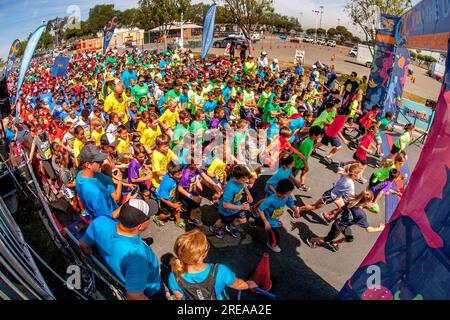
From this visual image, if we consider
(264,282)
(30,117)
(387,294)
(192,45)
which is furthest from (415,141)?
(192,45)

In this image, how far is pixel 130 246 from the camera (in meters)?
2.65

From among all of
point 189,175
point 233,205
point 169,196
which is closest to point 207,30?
point 189,175

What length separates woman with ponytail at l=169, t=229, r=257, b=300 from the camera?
2.46m

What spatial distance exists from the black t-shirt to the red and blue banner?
2153mm

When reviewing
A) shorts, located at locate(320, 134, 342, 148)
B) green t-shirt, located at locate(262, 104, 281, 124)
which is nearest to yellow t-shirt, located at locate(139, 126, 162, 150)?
green t-shirt, located at locate(262, 104, 281, 124)

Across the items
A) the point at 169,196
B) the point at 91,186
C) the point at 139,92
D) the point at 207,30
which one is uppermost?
the point at 207,30

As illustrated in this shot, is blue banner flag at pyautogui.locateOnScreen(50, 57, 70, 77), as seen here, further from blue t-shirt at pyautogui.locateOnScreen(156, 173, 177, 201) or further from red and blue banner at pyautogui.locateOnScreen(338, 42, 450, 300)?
red and blue banner at pyautogui.locateOnScreen(338, 42, 450, 300)

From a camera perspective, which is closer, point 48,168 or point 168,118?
point 48,168

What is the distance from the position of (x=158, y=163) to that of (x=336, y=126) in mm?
5399

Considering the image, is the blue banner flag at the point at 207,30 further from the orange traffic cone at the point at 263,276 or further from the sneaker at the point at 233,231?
the orange traffic cone at the point at 263,276

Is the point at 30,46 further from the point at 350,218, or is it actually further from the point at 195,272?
the point at 350,218

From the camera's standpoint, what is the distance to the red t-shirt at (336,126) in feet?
26.8

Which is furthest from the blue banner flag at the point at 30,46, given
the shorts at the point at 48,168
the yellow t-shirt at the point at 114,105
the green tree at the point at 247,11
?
the green tree at the point at 247,11

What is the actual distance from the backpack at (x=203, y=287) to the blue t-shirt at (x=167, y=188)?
2.71 metres
